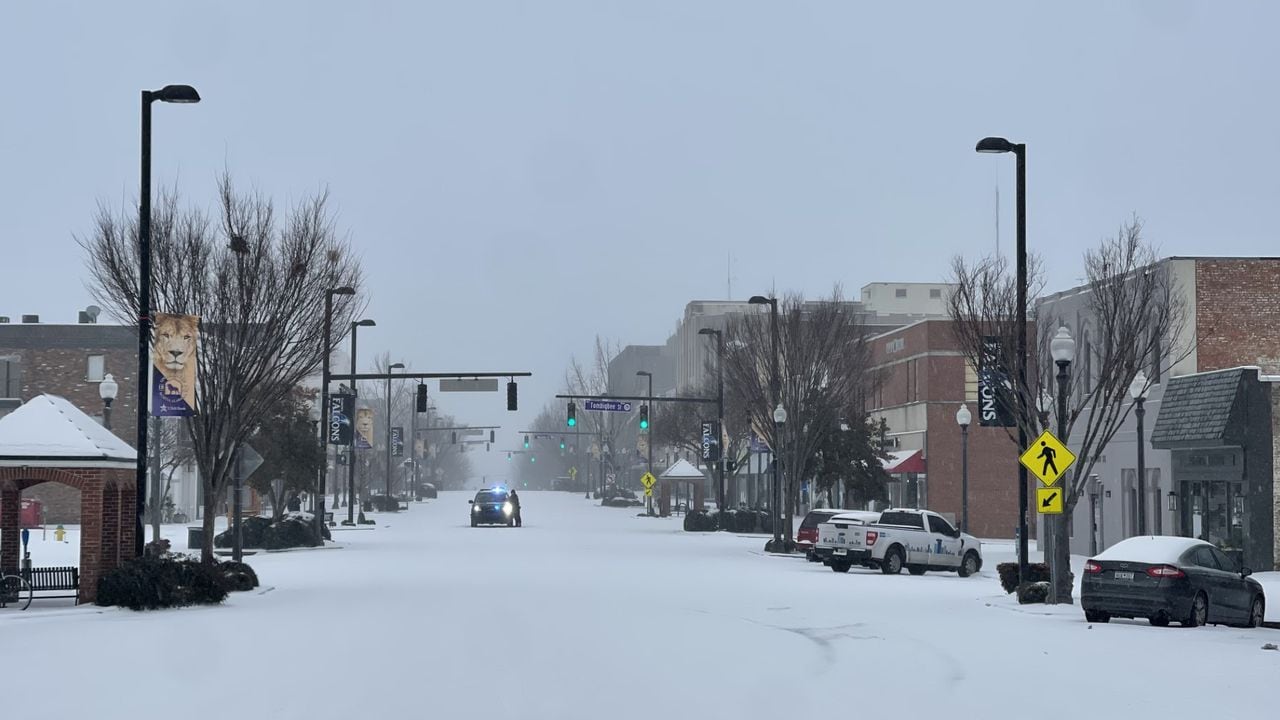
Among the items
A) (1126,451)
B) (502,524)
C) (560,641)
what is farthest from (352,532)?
(560,641)

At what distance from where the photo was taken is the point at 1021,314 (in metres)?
28.5

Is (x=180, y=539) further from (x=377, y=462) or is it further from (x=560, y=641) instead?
(x=377, y=462)

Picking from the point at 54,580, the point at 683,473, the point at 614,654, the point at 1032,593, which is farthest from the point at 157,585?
the point at 683,473

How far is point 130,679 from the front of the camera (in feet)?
53.6

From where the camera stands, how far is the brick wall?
149ft

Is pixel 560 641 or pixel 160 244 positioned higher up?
pixel 160 244

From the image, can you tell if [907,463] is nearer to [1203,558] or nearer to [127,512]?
[1203,558]

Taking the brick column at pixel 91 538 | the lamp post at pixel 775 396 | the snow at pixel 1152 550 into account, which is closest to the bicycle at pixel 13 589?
the brick column at pixel 91 538

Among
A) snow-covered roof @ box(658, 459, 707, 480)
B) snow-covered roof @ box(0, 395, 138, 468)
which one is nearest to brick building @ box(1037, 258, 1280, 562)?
snow-covered roof @ box(0, 395, 138, 468)

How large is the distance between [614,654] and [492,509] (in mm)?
53958

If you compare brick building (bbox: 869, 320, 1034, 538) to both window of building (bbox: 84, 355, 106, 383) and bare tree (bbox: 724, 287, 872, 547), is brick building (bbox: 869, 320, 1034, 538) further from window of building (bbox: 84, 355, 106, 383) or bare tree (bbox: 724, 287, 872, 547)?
window of building (bbox: 84, 355, 106, 383)

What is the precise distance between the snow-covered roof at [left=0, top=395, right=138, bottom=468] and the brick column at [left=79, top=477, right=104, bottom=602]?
1.39ft

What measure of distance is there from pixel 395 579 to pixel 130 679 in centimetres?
1817

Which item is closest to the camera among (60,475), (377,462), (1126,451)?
(60,475)
